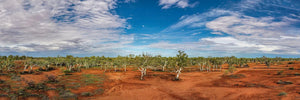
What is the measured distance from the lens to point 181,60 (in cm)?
4300

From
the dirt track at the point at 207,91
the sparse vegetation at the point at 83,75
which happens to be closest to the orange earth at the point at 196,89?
the dirt track at the point at 207,91

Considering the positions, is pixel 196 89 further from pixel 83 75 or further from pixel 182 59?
pixel 83 75

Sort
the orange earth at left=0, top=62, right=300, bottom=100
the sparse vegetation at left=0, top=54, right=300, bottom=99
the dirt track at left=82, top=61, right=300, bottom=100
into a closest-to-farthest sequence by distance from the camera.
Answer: the dirt track at left=82, top=61, right=300, bottom=100, the orange earth at left=0, top=62, right=300, bottom=100, the sparse vegetation at left=0, top=54, right=300, bottom=99

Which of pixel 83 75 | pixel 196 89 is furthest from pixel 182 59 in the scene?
pixel 83 75

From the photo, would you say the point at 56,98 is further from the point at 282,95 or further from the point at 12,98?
the point at 282,95

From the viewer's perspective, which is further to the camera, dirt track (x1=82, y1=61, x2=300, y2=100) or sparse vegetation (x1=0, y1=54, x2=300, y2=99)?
sparse vegetation (x1=0, y1=54, x2=300, y2=99)

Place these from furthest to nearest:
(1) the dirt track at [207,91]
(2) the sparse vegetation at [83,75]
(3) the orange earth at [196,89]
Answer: (2) the sparse vegetation at [83,75], (3) the orange earth at [196,89], (1) the dirt track at [207,91]

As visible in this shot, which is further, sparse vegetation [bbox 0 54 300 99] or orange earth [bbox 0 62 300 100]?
sparse vegetation [bbox 0 54 300 99]

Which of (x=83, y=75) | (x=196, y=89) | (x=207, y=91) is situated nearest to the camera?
(x=207, y=91)

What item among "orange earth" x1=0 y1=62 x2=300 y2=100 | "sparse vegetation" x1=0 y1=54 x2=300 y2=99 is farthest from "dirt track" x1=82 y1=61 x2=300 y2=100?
"sparse vegetation" x1=0 y1=54 x2=300 y2=99

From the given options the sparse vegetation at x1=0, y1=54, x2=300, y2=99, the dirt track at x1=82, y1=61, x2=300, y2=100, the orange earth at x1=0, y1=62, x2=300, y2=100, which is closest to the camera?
the dirt track at x1=82, y1=61, x2=300, y2=100

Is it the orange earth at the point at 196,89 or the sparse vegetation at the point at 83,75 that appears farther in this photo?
the sparse vegetation at the point at 83,75

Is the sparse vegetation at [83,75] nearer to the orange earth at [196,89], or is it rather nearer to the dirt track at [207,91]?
the orange earth at [196,89]

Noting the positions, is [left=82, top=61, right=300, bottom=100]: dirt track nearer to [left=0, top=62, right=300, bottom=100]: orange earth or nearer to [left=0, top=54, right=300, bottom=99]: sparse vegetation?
[left=0, top=62, right=300, bottom=100]: orange earth
